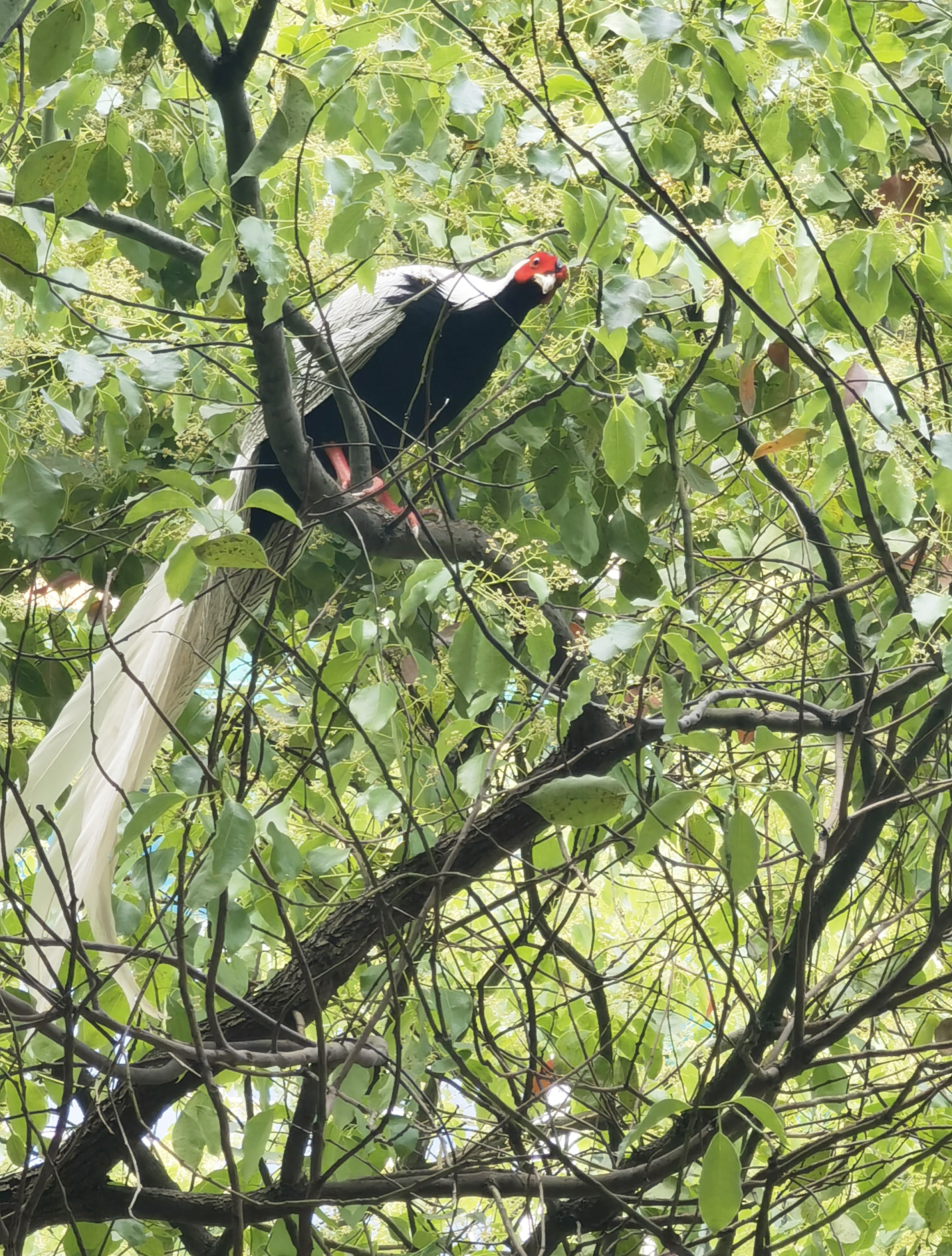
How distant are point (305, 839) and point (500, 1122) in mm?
643

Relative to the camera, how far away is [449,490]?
85.8 inches

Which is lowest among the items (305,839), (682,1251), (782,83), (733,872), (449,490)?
(682,1251)

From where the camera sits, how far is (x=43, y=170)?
41.9 inches

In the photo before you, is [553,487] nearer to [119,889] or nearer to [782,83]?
[782,83]

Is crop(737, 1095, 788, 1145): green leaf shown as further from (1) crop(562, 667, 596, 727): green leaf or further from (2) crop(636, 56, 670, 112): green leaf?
(2) crop(636, 56, 670, 112): green leaf

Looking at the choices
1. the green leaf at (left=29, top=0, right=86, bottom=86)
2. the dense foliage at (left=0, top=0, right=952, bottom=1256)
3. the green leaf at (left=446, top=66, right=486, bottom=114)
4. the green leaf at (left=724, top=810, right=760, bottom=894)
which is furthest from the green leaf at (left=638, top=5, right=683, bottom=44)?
the green leaf at (left=724, top=810, right=760, bottom=894)

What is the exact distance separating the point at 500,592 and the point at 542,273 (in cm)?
110

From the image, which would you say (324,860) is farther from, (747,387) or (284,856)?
(747,387)

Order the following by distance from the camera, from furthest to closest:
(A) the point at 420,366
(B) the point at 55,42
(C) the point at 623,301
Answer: (A) the point at 420,366
(C) the point at 623,301
(B) the point at 55,42

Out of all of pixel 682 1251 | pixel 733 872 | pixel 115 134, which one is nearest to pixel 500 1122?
pixel 682 1251

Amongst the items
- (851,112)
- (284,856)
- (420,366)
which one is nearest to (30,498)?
(284,856)

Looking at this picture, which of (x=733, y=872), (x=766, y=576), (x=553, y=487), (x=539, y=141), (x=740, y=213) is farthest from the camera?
(x=766, y=576)

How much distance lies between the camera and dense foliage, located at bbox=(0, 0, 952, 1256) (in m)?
1.20

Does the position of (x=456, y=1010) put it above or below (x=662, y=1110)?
above
